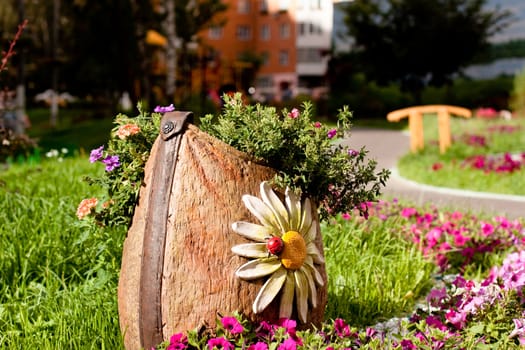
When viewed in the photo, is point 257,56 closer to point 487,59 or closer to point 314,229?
point 487,59

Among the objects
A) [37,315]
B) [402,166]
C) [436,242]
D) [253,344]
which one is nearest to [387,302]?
[436,242]

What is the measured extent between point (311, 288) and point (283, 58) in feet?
171

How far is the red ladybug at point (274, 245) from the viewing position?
122 inches

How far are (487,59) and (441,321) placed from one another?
110 ft

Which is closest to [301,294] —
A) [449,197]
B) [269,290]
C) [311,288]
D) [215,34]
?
[311,288]

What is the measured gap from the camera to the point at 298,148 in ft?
11.0

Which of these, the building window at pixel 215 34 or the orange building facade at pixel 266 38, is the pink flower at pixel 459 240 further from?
the building window at pixel 215 34

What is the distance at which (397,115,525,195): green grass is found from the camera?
1122cm

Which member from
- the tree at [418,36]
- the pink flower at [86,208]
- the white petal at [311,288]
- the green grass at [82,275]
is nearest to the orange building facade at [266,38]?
the tree at [418,36]

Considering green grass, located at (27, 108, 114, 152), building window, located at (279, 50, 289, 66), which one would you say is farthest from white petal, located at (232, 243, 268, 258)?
building window, located at (279, 50, 289, 66)

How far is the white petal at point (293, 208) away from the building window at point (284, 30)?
167ft

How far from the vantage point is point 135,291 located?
3174mm

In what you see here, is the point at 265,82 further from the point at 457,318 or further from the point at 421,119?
the point at 457,318

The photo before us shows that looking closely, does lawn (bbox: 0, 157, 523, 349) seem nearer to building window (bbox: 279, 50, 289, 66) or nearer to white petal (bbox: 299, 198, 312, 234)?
white petal (bbox: 299, 198, 312, 234)
